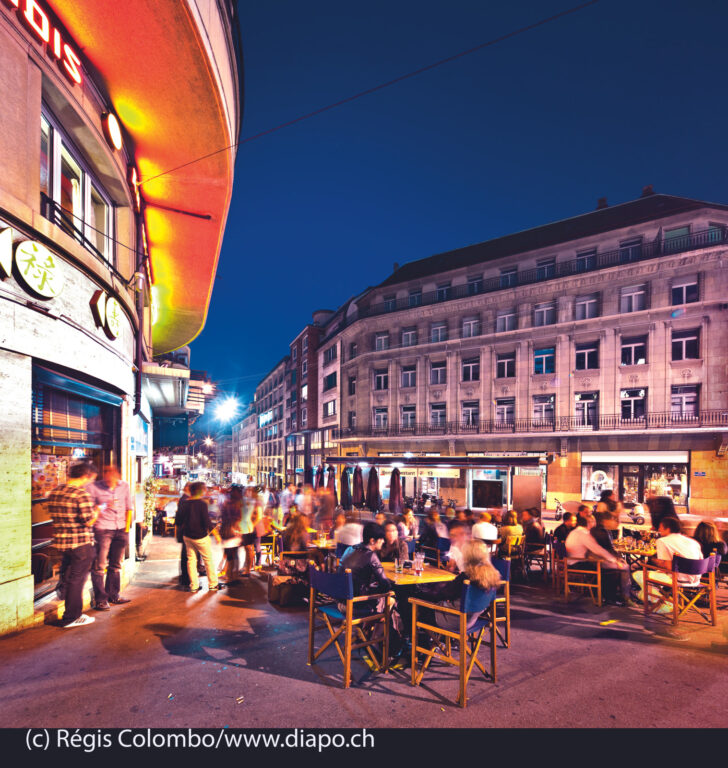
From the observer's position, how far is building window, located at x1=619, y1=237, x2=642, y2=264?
2731 centimetres

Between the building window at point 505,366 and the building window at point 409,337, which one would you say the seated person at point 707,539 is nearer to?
the building window at point 505,366

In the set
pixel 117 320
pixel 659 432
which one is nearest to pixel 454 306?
pixel 659 432

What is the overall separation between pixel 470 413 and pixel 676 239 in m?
16.1

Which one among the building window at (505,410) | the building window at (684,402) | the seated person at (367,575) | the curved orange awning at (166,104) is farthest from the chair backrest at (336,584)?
the building window at (505,410)

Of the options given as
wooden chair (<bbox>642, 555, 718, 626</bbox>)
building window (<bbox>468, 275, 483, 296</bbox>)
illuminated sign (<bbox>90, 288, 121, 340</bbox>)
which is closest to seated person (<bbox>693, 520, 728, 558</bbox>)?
wooden chair (<bbox>642, 555, 718, 626</bbox>)

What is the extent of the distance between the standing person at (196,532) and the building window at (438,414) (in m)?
26.1

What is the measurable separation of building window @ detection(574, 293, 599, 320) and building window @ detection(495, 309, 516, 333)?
157 inches

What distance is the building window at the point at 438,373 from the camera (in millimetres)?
33844

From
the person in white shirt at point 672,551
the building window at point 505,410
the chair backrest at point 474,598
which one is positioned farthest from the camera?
the building window at point 505,410

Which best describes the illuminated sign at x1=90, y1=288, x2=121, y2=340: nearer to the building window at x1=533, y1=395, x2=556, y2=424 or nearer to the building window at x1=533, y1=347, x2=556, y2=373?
the building window at x1=533, y1=395, x2=556, y2=424
